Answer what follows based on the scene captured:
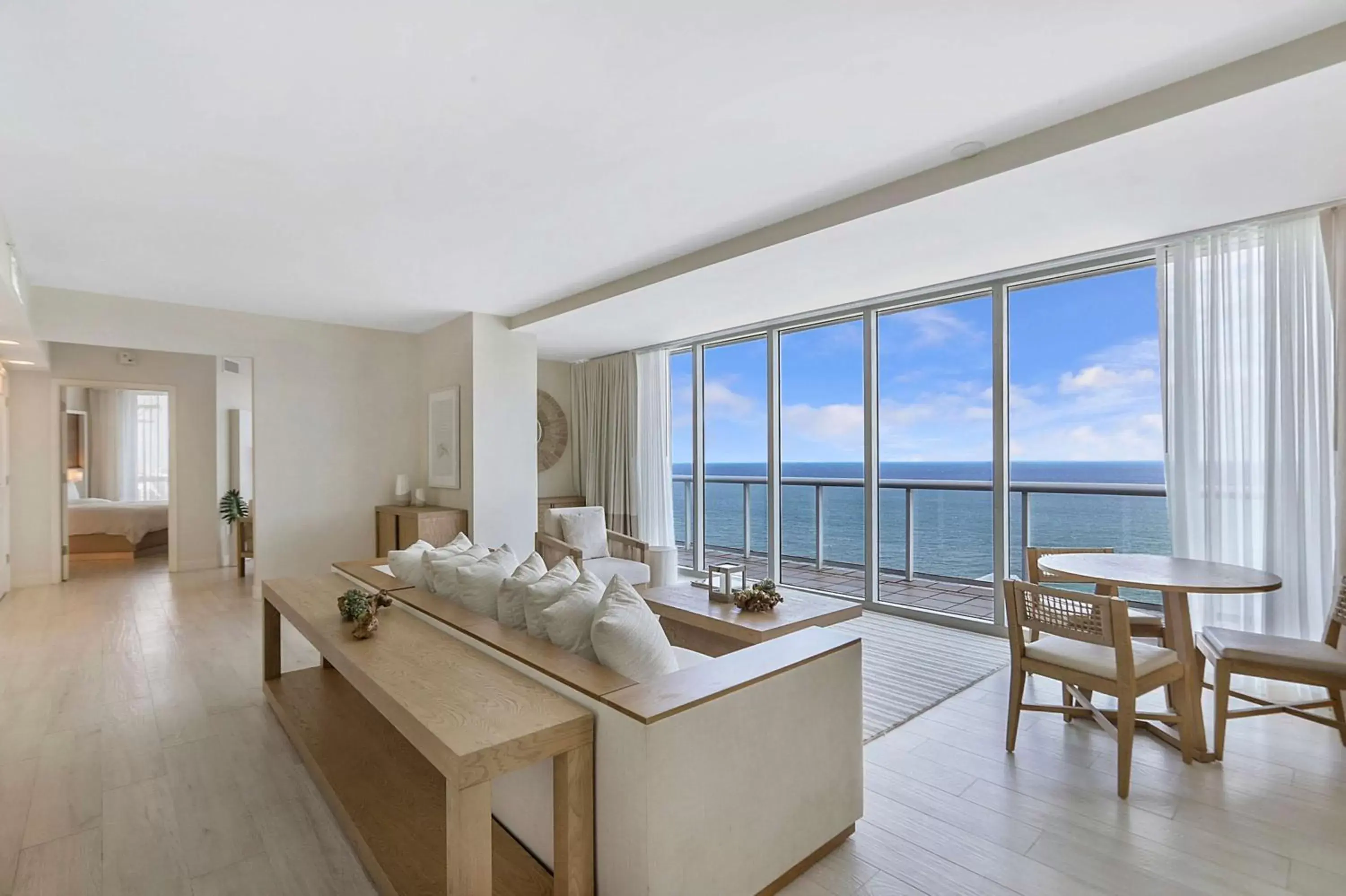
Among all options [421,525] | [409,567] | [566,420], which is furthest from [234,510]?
[409,567]

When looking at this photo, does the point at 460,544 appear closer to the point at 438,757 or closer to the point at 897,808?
the point at 438,757

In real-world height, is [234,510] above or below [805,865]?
above

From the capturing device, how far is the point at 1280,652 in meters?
2.47

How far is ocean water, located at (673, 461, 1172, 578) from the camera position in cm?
411

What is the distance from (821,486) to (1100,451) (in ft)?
7.02

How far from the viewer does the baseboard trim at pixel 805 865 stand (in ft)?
5.76

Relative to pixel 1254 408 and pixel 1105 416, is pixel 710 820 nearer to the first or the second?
pixel 1254 408

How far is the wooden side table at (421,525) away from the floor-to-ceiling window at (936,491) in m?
3.59

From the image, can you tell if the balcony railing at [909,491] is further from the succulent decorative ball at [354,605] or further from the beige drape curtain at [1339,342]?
the succulent decorative ball at [354,605]

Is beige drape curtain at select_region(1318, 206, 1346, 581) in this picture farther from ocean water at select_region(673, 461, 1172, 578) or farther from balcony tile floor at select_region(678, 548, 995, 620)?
balcony tile floor at select_region(678, 548, 995, 620)

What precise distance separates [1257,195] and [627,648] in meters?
3.38

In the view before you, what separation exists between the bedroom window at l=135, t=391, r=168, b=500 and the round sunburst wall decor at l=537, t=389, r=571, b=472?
645cm

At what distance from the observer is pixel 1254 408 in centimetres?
318

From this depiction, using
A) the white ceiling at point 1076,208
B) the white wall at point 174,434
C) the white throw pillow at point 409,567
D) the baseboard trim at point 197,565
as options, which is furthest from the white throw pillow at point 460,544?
the baseboard trim at point 197,565
